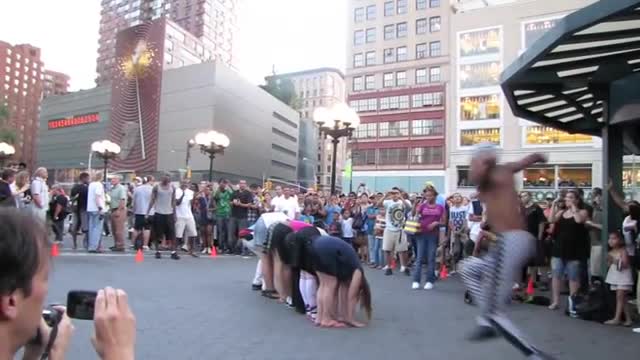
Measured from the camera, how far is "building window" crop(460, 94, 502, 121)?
156 ft

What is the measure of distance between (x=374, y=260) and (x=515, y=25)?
130 feet

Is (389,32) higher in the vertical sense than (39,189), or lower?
higher

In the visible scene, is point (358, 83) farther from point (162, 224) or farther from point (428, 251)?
point (428, 251)

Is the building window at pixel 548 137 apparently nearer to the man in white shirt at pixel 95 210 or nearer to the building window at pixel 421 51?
the building window at pixel 421 51

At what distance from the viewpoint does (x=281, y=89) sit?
315 ft

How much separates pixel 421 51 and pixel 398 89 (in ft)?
17.9

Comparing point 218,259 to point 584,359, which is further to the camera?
point 218,259

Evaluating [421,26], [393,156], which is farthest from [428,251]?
[421,26]

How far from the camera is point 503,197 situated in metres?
4.25

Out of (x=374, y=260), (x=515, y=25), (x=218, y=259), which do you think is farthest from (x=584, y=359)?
(x=515, y=25)

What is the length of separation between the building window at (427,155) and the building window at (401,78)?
9.05m

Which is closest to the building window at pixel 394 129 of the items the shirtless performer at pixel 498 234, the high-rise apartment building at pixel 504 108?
the high-rise apartment building at pixel 504 108

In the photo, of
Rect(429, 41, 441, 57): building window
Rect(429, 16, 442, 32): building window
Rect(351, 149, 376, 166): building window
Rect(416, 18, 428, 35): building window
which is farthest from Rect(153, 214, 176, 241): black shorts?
Rect(416, 18, 428, 35): building window

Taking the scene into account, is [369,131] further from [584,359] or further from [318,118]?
[584,359]
